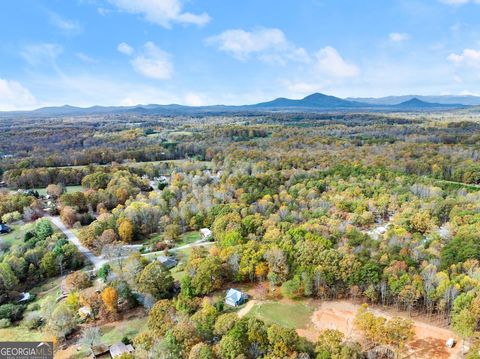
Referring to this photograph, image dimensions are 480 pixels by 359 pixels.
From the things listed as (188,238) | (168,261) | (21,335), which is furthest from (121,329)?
(188,238)

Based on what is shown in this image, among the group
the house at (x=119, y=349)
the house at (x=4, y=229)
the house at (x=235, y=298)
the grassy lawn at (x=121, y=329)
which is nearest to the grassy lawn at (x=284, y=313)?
the house at (x=235, y=298)

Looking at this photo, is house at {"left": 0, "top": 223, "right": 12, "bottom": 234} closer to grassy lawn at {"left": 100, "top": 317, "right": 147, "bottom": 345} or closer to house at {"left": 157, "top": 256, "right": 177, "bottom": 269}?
house at {"left": 157, "top": 256, "right": 177, "bottom": 269}

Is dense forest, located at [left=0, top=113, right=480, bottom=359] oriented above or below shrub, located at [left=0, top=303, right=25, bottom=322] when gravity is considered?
above

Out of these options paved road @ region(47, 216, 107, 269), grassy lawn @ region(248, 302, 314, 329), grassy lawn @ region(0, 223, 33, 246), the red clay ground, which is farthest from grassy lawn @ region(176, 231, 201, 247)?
the red clay ground

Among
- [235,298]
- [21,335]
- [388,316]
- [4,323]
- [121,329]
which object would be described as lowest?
[21,335]

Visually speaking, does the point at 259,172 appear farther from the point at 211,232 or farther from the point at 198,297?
the point at 198,297

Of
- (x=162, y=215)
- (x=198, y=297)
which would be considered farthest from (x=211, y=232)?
(x=198, y=297)

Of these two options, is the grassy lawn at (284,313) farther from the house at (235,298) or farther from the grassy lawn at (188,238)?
the grassy lawn at (188,238)

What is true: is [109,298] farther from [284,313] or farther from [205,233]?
[205,233]
